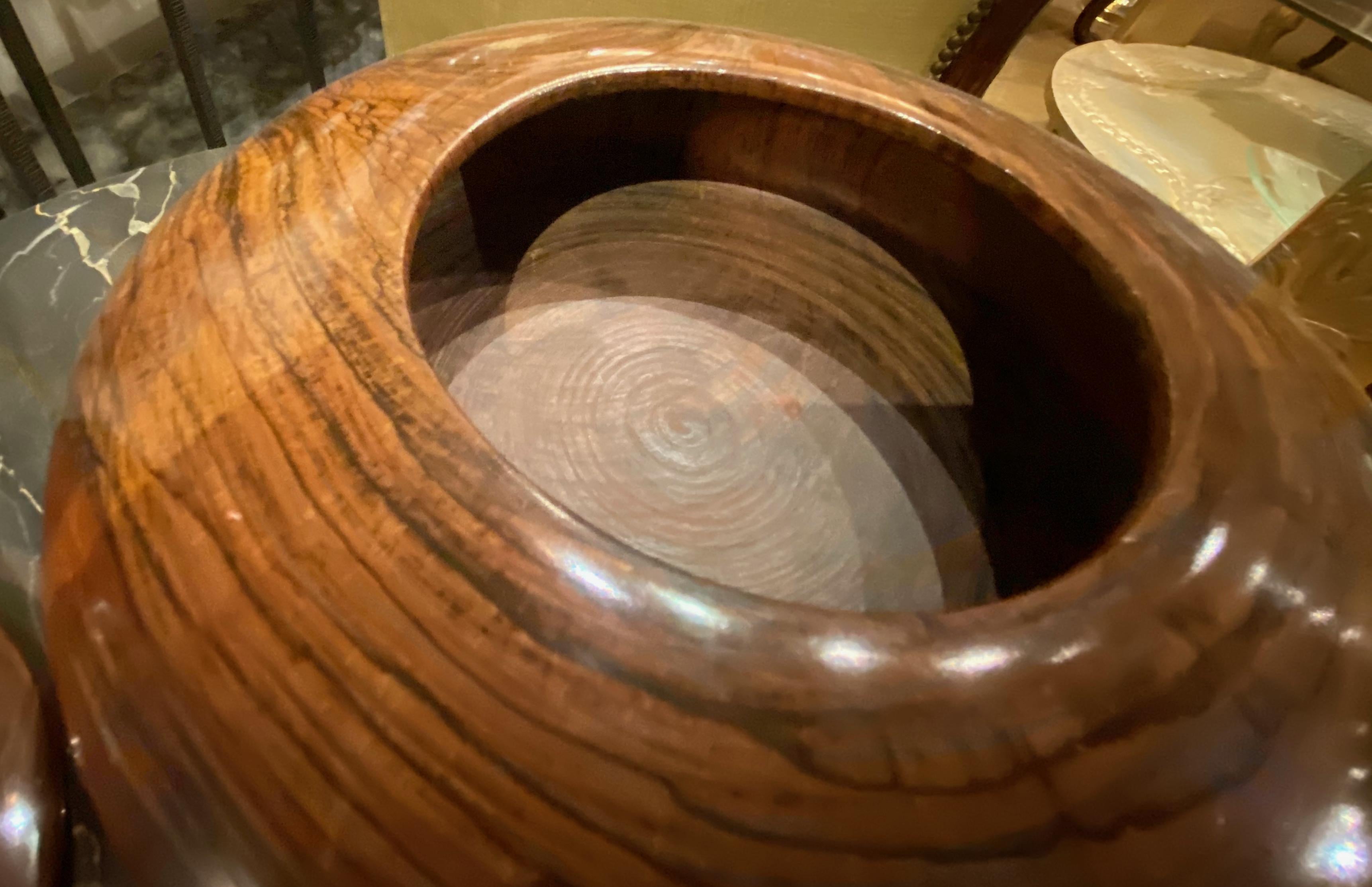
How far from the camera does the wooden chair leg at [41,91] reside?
86 cm

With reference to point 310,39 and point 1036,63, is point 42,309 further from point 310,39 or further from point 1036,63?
point 1036,63

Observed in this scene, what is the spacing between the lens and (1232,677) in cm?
27

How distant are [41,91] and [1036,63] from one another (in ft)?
5.54

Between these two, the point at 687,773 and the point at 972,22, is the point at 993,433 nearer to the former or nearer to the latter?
the point at 687,773

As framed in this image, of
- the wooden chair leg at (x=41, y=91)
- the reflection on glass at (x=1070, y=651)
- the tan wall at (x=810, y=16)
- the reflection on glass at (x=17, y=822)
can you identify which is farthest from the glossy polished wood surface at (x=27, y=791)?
the tan wall at (x=810, y=16)

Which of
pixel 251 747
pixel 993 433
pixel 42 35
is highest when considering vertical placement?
pixel 251 747

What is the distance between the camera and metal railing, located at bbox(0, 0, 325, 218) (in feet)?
2.92

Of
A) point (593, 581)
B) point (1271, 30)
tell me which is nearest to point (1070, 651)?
point (593, 581)

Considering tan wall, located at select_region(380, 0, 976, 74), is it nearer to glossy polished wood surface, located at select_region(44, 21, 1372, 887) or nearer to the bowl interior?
the bowl interior

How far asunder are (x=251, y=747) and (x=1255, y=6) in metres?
2.07

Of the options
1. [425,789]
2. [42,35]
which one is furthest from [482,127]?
[42,35]

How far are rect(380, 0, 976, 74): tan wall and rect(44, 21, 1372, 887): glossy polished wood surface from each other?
0.64 m

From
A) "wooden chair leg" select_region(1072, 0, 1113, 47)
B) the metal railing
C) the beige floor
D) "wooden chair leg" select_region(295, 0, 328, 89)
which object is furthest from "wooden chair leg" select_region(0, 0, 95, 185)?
"wooden chair leg" select_region(1072, 0, 1113, 47)

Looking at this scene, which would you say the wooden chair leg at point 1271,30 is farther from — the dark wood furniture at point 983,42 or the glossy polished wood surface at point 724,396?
the glossy polished wood surface at point 724,396
